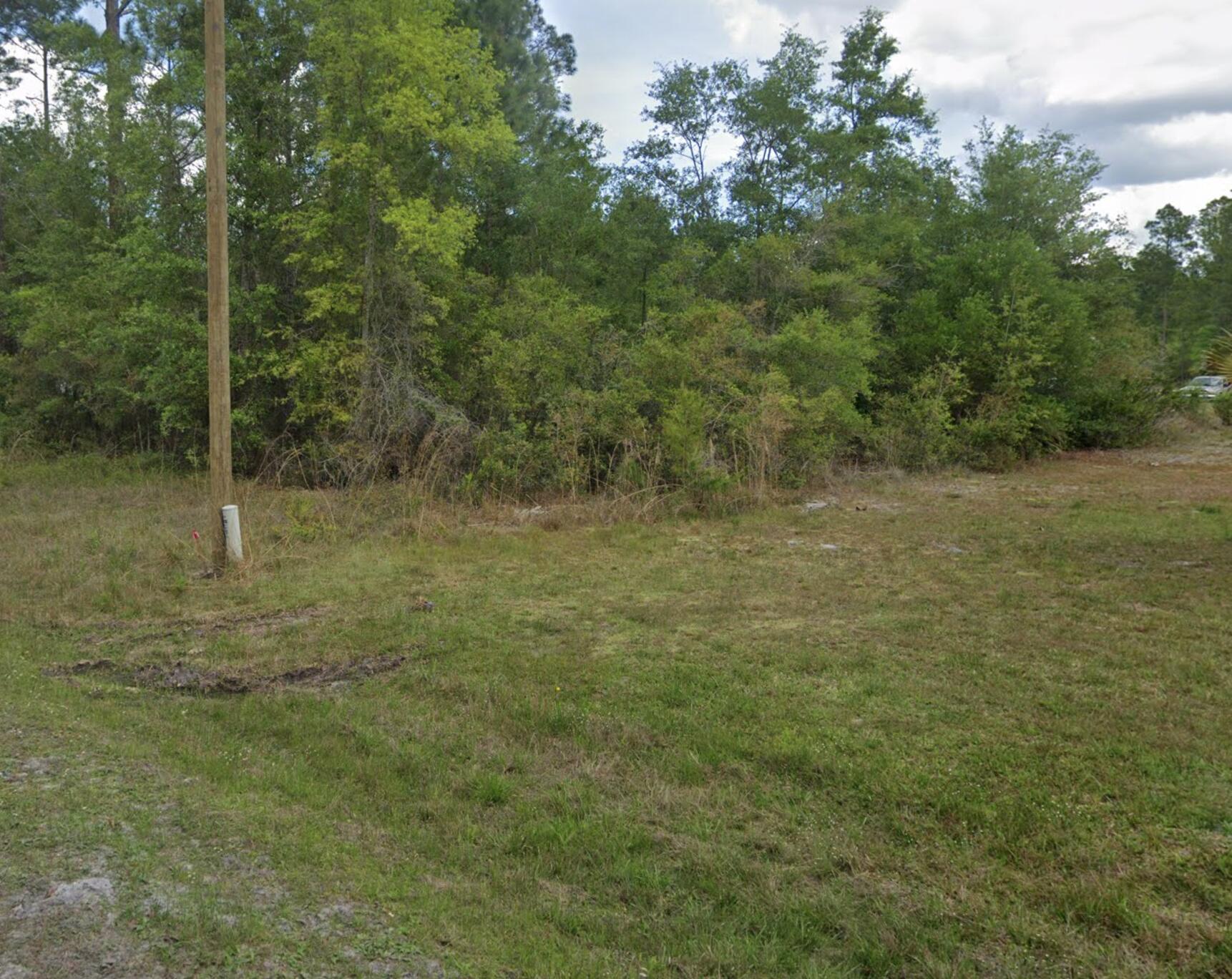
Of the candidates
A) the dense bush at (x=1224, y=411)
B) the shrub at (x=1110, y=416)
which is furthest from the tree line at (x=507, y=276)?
the dense bush at (x=1224, y=411)

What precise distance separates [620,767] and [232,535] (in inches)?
235

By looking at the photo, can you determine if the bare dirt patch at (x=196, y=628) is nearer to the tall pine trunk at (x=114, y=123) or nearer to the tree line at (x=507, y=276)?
the tree line at (x=507, y=276)

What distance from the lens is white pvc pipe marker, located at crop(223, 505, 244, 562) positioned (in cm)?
861

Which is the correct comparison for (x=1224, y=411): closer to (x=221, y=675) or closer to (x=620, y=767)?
(x=620, y=767)

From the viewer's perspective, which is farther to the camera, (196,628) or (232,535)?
(232,535)

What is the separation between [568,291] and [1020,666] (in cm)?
1285

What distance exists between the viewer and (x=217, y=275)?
27.7ft

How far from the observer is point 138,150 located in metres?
15.5

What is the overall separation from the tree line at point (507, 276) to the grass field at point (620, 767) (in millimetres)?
4954

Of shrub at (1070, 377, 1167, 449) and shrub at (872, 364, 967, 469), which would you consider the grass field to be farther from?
shrub at (1070, 377, 1167, 449)

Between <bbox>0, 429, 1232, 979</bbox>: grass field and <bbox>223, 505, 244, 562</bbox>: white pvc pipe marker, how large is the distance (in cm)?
27

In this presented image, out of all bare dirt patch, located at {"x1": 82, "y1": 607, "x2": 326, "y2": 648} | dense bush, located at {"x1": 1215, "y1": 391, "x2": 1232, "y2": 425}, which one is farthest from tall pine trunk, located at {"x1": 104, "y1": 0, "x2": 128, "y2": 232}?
dense bush, located at {"x1": 1215, "y1": 391, "x2": 1232, "y2": 425}

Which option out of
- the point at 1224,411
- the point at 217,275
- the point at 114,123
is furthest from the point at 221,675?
the point at 1224,411

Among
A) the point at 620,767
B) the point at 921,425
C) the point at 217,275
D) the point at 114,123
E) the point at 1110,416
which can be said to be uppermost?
the point at 114,123
